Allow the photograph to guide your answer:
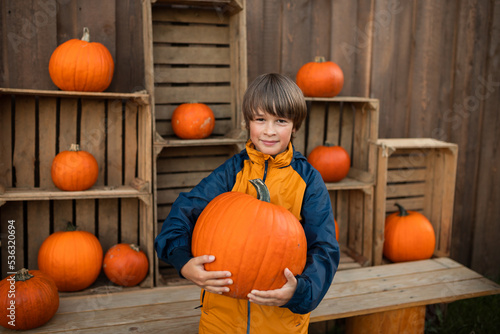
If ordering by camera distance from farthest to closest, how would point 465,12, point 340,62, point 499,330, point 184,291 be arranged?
point 465,12, point 340,62, point 499,330, point 184,291

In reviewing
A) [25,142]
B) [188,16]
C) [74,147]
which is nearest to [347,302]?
[74,147]

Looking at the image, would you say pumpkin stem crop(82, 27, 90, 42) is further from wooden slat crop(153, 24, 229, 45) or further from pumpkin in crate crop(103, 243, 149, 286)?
pumpkin in crate crop(103, 243, 149, 286)

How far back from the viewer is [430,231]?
312 centimetres

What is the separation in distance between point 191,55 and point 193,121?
0.55 m

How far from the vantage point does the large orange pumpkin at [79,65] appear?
240cm

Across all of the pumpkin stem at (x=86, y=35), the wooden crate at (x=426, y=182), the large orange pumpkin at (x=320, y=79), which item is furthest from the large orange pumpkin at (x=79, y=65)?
the wooden crate at (x=426, y=182)

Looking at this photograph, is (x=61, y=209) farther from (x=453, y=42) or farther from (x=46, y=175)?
(x=453, y=42)

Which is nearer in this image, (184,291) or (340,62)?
(184,291)

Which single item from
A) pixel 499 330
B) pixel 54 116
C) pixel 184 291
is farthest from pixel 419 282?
pixel 54 116

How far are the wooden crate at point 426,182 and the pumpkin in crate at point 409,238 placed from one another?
0.15m

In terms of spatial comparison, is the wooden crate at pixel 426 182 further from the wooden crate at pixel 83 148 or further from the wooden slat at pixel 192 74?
the wooden crate at pixel 83 148

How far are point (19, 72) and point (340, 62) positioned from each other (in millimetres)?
2329

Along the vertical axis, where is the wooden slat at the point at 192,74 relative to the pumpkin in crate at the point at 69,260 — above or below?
above

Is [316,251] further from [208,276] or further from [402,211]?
[402,211]
